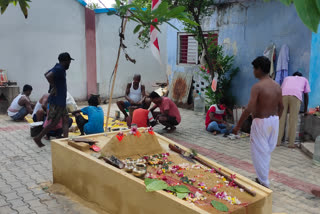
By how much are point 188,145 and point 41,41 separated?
6.73 metres

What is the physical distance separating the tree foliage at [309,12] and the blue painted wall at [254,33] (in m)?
6.44

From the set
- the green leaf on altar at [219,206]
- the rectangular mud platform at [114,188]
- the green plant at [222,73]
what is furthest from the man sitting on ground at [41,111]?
the green leaf on altar at [219,206]

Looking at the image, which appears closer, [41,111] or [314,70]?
[314,70]

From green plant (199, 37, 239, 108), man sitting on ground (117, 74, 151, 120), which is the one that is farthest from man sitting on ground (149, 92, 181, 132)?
green plant (199, 37, 239, 108)

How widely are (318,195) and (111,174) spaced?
290 centimetres

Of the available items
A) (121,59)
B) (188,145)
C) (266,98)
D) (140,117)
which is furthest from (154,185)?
(121,59)

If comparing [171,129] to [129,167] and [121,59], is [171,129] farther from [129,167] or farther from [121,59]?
[121,59]

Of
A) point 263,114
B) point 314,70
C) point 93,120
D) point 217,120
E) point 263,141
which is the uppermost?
point 314,70

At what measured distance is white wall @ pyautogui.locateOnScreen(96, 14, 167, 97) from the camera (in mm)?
12477

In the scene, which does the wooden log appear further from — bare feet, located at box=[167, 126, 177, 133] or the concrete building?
the concrete building

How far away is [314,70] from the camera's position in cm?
723

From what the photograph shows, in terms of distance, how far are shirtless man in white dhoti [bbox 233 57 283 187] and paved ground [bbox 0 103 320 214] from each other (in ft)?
1.83

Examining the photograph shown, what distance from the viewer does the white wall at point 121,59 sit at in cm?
1248

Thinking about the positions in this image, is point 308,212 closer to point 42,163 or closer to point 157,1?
point 157,1
